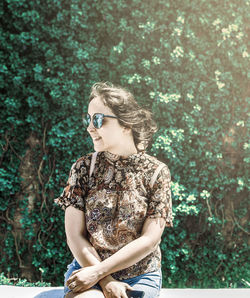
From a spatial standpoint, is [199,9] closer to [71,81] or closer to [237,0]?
[237,0]

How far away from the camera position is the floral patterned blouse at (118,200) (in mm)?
2168

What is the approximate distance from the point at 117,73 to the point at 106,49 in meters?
0.32

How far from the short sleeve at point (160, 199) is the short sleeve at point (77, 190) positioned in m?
0.40

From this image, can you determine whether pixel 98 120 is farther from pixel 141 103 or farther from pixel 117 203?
pixel 141 103

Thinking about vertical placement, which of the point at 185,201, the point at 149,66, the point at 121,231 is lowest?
the point at 185,201

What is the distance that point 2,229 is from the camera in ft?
15.5

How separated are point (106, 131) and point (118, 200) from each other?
414 millimetres

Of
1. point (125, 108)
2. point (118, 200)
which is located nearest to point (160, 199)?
point (118, 200)

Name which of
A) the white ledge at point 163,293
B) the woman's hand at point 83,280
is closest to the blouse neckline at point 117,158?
the woman's hand at point 83,280

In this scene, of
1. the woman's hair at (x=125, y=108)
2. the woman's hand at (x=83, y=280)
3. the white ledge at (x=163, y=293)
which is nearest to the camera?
the woman's hand at (x=83, y=280)

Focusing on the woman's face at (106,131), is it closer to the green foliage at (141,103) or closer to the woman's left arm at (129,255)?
the woman's left arm at (129,255)

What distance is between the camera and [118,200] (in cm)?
220

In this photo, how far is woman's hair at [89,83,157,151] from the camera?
2.22 metres

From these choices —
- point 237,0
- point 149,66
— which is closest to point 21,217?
point 149,66
